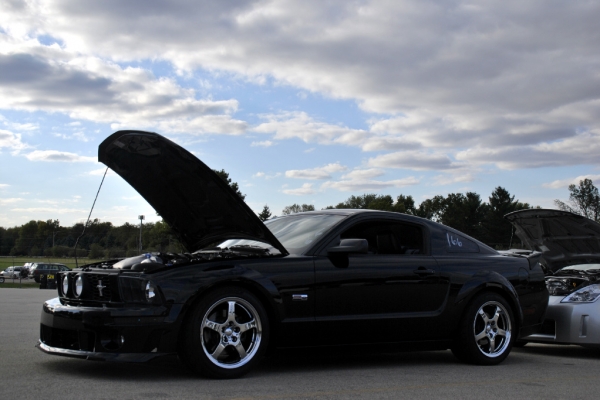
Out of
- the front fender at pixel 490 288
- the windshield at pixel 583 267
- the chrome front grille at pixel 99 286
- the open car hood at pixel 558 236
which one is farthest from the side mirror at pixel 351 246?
the windshield at pixel 583 267

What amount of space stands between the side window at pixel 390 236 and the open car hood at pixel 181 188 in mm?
978

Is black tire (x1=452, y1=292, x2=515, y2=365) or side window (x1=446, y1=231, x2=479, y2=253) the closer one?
black tire (x1=452, y1=292, x2=515, y2=365)

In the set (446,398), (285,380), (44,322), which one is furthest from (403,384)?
(44,322)

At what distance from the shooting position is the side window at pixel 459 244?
21.8ft

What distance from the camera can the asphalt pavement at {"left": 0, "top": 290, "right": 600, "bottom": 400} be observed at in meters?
4.50

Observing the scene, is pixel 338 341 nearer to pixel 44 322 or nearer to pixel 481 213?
pixel 44 322

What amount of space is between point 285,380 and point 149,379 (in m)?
1.01

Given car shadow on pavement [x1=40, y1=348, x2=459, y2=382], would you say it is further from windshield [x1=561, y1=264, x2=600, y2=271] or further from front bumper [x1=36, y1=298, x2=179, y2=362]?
windshield [x1=561, y1=264, x2=600, y2=271]

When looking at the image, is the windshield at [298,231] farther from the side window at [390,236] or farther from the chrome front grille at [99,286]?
the chrome front grille at [99,286]

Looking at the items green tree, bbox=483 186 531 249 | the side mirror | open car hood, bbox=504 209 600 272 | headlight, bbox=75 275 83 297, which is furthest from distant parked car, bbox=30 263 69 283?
green tree, bbox=483 186 531 249

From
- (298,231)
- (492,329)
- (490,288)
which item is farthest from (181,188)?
(492,329)

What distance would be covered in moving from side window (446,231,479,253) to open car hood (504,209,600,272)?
8.07 ft

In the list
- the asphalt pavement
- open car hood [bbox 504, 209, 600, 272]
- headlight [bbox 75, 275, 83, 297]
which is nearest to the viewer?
the asphalt pavement

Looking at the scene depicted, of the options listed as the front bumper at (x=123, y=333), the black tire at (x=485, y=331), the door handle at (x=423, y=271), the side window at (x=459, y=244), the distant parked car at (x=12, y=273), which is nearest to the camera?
the front bumper at (x=123, y=333)
